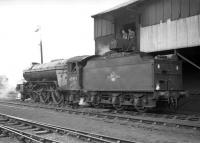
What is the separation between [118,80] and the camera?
1324 cm

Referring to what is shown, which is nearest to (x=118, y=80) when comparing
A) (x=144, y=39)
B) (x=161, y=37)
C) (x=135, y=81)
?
(x=135, y=81)

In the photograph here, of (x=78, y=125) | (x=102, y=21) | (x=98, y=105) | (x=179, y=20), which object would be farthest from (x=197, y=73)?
(x=78, y=125)

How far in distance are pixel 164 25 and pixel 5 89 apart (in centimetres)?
1891

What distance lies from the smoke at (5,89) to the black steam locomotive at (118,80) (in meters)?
10.3

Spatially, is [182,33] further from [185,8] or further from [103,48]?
[103,48]

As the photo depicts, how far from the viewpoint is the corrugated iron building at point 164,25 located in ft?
43.6

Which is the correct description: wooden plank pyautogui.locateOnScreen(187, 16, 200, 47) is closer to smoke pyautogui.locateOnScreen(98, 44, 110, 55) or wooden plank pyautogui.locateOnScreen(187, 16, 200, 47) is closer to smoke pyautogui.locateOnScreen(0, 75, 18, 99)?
smoke pyautogui.locateOnScreen(98, 44, 110, 55)

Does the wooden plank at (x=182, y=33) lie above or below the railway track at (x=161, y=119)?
above

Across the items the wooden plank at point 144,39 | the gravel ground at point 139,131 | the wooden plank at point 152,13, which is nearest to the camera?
the gravel ground at point 139,131

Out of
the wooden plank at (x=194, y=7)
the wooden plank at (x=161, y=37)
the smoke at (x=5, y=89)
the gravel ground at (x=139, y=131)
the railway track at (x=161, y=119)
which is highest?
the wooden plank at (x=194, y=7)

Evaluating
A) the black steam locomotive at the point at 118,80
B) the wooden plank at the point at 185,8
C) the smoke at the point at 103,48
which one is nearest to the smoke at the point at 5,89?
the black steam locomotive at the point at 118,80

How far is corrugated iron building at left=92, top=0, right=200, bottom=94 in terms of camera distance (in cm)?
1328

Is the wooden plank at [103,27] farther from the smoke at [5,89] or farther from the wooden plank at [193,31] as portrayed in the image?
the smoke at [5,89]

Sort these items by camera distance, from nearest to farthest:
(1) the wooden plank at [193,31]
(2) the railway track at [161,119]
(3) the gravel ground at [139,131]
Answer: (3) the gravel ground at [139,131] < (2) the railway track at [161,119] < (1) the wooden plank at [193,31]
